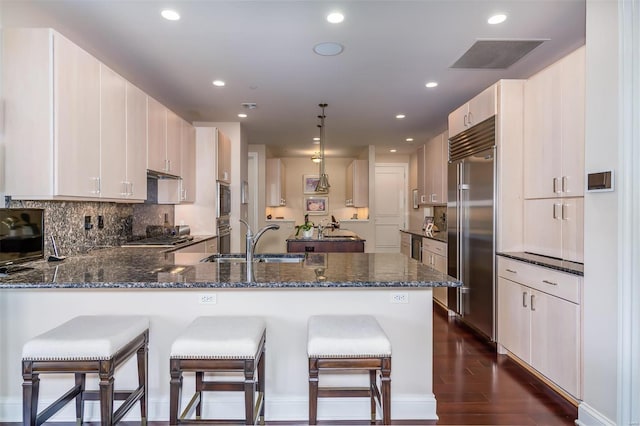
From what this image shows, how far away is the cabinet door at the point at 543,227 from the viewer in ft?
9.22

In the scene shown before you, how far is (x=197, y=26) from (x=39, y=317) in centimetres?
221

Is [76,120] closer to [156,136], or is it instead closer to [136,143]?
[136,143]

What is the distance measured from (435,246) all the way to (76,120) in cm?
424

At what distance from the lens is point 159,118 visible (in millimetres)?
3604

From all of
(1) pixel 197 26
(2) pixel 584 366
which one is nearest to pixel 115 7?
(1) pixel 197 26

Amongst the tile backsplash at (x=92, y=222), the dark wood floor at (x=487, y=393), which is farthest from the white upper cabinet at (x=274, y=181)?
the dark wood floor at (x=487, y=393)

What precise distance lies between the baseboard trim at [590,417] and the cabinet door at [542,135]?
1482 mm

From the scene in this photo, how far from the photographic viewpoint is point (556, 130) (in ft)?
8.89

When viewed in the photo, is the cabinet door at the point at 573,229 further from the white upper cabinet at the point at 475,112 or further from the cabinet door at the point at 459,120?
the cabinet door at the point at 459,120

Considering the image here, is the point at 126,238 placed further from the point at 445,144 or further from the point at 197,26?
the point at 445,144

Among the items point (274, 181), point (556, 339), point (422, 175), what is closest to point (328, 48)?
point (556, 339)

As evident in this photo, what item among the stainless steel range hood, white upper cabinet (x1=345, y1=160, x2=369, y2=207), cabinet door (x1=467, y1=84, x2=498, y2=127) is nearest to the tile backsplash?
the stainless steel range hood

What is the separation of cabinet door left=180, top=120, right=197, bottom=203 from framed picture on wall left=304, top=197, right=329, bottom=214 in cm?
434

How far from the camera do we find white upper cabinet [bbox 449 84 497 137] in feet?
10.6
